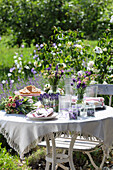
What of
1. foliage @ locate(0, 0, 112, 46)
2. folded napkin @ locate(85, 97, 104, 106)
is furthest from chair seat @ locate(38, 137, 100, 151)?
foliage @ locate(0, 0, 112, 46)

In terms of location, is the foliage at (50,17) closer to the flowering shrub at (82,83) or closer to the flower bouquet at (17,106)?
the flowering shrub at (82,83)

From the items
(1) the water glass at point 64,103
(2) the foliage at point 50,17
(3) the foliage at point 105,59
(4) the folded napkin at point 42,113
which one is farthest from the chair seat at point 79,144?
(2) the foliage at point 50,17

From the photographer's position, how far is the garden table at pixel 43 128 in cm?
279

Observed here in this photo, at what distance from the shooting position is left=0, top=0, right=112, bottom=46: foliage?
30.9 feet

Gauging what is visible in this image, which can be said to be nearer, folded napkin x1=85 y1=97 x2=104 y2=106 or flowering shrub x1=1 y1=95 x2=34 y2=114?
flowering shrub x1=1 y1=95 x2=34 y2=114

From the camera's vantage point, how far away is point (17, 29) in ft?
31.9

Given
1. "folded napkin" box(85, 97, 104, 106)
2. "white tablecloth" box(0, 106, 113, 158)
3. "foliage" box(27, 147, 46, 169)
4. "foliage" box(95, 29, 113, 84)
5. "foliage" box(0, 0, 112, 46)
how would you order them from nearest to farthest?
"white tablecloth" box(0, 106, 113, 158) < "folded napkin" box(85, 97, 104, 106) < "foliage" box(27, 147, 46, 169) < "foliage" box(95, 29, 113, 84) < "foliage" box(0, 0, 112, 46)

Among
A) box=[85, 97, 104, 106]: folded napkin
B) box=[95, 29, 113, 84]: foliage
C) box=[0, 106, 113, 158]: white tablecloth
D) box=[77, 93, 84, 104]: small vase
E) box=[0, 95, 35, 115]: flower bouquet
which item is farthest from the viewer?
box=[95, 29, 113, 84]: foliage

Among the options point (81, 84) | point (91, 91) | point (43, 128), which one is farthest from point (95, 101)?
point (43, 128)

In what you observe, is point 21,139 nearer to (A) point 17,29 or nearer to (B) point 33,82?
(B) point 33,82

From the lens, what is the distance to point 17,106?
10.3 ft

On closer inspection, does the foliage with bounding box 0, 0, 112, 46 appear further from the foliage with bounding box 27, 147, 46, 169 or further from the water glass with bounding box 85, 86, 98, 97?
the water glass with bounding box 85, 86, 98, 97

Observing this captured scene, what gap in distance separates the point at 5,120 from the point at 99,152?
2099 millimetres

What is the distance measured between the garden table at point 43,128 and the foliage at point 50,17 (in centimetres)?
643
